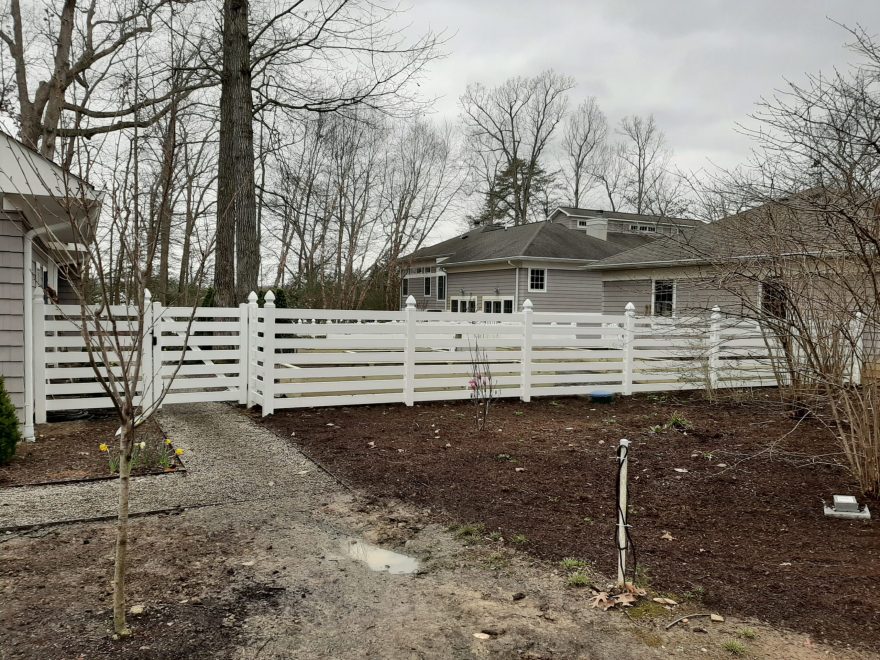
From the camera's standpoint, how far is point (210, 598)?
3.17 meters

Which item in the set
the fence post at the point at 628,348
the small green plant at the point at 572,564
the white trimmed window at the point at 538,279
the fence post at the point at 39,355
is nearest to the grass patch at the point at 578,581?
the small green plant at the point at 572,564

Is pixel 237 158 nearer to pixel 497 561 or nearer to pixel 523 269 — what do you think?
pixel 497 561

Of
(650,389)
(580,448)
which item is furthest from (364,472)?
(650,389)

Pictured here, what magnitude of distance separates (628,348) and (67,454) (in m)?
7.88

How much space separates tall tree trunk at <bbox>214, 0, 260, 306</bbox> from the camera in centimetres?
1072

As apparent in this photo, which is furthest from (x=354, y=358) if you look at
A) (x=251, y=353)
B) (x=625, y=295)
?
(x=625, y=295)

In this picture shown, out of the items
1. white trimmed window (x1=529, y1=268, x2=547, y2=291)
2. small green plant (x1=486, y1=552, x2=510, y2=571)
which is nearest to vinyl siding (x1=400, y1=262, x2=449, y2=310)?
white trimmed window (x1=529, y1=268, x2=547, y2=291)

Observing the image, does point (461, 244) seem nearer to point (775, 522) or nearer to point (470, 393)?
point (470, 393)

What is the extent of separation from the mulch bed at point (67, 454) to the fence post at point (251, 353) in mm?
1646

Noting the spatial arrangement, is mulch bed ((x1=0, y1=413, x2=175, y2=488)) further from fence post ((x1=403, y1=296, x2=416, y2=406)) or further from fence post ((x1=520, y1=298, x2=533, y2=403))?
fence post ((x1=520, y1=298, x2=533, y2=403))

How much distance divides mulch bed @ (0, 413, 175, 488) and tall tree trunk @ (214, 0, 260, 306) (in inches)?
137

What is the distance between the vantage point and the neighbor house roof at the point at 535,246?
23.5 metres

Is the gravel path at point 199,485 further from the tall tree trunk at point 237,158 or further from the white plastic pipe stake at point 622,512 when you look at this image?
the tall tree trunk at point 237,158

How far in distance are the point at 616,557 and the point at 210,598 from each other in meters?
2.20
